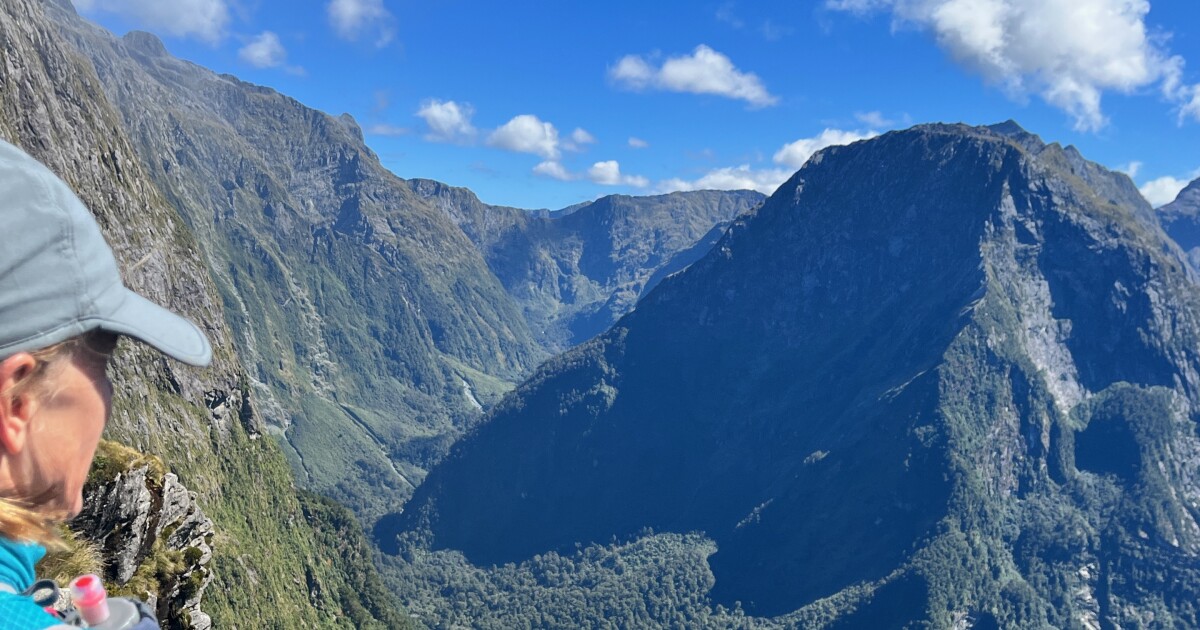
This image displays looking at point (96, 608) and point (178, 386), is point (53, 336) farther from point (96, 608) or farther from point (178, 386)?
point (178, 386)

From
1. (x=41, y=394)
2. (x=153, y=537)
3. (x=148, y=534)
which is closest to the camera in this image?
(x=41, y=394)

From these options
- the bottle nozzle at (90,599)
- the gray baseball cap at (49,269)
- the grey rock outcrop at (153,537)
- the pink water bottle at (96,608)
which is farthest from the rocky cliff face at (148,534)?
the gray baseball cap at (49,269)

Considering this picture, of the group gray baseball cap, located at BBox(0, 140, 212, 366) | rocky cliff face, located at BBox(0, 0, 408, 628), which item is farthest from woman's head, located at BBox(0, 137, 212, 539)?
rocky cliff face, located at BBox(0, 0, 408, 628)

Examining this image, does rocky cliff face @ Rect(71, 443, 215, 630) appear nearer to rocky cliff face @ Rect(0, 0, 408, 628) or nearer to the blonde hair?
the blonde hair

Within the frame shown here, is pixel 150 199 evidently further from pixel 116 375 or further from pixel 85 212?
pixel 85 212

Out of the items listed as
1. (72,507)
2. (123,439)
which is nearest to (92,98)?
(123,439)

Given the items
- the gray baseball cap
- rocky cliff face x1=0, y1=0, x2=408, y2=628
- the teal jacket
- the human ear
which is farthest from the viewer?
rocky cliff face x1=0, y1=0, x2=408, y2=628

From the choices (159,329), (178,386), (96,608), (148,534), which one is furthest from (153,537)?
(178,386)

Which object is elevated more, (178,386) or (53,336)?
(178,386)

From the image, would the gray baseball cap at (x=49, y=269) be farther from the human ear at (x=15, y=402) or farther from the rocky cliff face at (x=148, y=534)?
the rocky cliff face at (x=148, y=534)
